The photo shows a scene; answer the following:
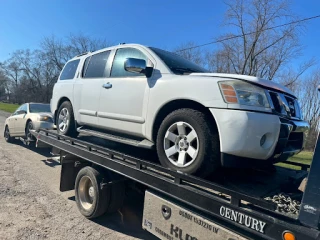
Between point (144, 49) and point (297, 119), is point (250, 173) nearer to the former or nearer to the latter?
point (297, 119)

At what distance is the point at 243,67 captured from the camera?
52.1 feet

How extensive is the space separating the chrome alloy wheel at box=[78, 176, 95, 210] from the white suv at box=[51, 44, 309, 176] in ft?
2.78

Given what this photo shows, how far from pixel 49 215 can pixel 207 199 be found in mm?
2942

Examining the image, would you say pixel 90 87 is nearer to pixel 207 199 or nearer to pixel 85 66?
pixel 85 66

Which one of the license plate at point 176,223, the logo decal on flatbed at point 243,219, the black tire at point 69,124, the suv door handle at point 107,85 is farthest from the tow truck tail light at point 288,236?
the black tire at point 69,124

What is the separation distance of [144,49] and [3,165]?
223 inches

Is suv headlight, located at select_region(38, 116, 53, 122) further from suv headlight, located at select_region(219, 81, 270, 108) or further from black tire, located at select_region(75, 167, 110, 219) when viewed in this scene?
suv headlight, located at select_region(219, 81, 270, 108)

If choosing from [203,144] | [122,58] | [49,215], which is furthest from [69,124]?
[203,144]

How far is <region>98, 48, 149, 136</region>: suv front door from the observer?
3.48m

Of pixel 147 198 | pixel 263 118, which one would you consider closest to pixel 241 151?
pixel 263 118

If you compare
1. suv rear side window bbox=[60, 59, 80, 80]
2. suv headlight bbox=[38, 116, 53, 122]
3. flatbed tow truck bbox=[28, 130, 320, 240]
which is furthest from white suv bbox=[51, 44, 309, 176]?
suv headlight bbox=[38, 116, 53, 122]

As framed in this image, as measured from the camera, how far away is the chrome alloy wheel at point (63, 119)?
5090mm

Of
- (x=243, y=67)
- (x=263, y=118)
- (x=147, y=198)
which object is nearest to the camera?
(x=263, y=118)

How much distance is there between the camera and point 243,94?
2.61 meters
